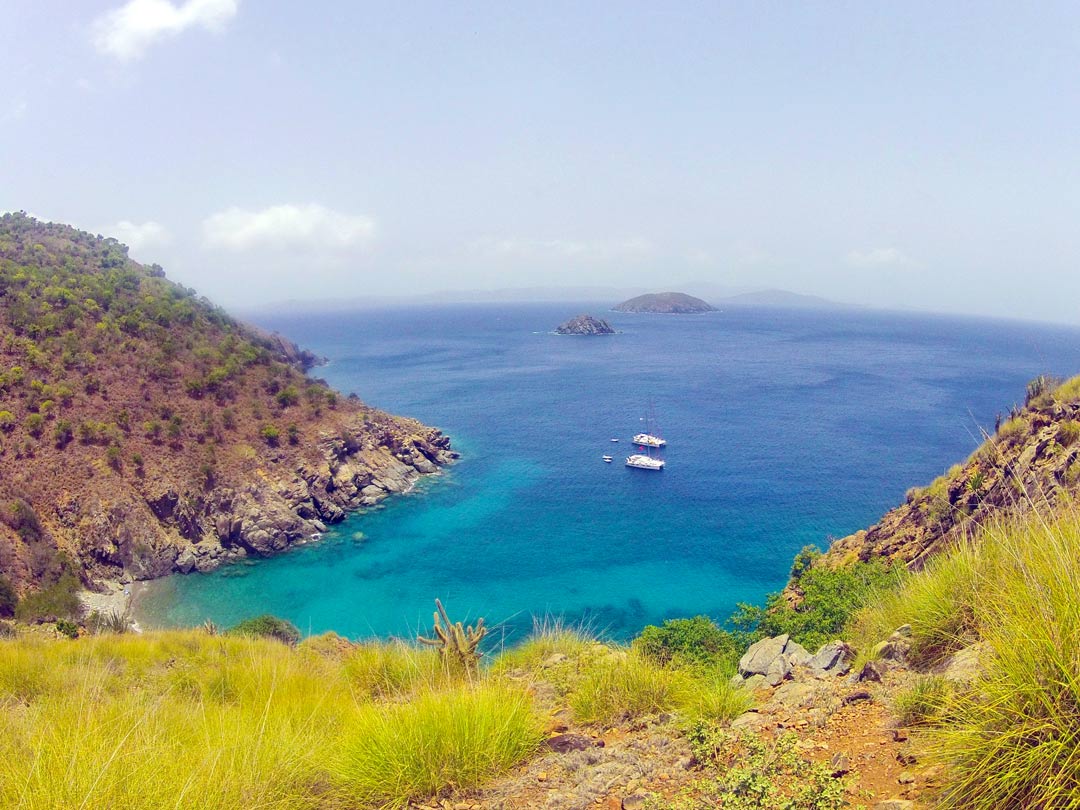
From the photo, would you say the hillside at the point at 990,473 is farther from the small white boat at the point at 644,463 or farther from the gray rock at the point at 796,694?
the small white boat at the point at 644,463

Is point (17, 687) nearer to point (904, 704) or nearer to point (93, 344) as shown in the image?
point (904, 704)

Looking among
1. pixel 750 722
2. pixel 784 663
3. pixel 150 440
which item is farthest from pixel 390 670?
pixel 150 440

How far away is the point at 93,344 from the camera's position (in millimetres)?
41188

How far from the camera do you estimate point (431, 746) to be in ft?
13.1

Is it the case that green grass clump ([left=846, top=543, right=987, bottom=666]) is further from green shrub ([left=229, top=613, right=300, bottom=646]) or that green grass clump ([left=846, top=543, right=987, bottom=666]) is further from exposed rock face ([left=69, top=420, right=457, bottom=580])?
exposed rock face ([left=69, top=420, right=457, bottom=580])

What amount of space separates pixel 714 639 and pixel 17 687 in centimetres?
1170

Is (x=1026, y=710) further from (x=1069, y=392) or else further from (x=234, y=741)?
(x=1069, y=392)

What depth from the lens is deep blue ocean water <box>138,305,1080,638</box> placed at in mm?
30688

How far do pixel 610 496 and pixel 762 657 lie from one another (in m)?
35.8

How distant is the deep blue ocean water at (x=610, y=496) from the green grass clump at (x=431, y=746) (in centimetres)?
656

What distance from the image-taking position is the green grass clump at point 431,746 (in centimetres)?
381

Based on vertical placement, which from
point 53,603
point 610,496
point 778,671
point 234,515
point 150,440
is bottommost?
point 53,603

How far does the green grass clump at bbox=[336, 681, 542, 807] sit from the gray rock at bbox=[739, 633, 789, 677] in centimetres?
435

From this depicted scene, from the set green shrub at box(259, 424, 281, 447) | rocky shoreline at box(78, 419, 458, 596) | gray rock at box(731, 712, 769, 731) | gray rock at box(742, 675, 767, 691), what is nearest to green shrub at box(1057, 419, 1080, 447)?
gray rock at box(742, 675, 767, 691)
